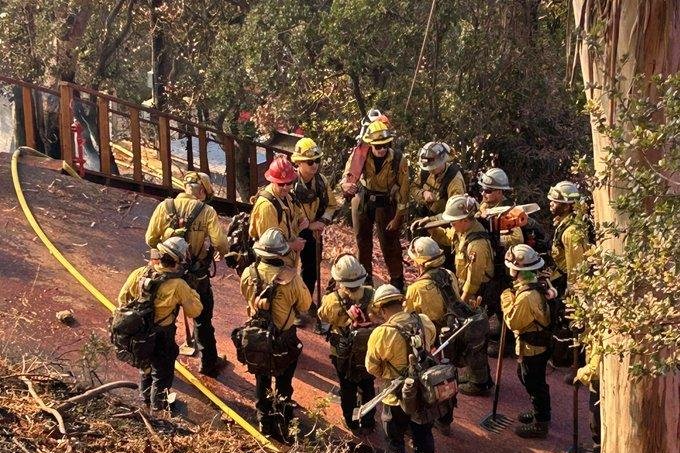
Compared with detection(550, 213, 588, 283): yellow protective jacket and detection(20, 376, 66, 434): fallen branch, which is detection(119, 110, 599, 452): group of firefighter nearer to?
detection(550, 213, 588, 283): yellow protective jacket

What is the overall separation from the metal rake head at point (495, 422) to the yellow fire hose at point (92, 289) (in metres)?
1.99

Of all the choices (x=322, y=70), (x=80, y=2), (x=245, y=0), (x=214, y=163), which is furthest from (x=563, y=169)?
(x=214, y=163)

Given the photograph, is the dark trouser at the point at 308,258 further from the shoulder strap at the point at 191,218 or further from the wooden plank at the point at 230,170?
the wooden plank at the point at 230,170

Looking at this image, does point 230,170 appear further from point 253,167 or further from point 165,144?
point 165,144

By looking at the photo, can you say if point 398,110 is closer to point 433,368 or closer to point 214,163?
point 433,368

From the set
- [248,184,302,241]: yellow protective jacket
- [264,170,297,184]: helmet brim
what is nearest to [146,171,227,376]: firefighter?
[248,184,302,241]: yellow protective jacket

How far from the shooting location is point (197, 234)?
26.6ft

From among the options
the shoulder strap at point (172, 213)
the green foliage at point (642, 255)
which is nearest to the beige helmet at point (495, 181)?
the shoulder strap at point (172, 213)

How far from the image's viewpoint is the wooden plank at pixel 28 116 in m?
13.2

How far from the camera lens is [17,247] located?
10.2 metres

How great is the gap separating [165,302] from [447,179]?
11.4 ft

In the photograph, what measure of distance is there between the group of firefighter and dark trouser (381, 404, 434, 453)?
1cm

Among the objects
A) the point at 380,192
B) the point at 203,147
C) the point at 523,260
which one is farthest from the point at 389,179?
the point at 203,147

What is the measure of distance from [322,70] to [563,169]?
12.6 ft
